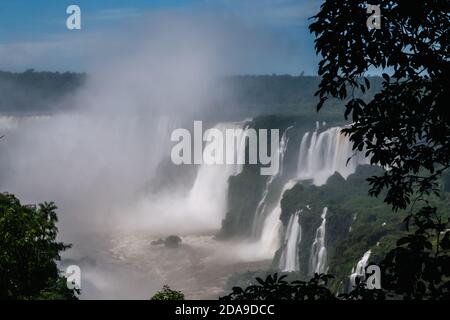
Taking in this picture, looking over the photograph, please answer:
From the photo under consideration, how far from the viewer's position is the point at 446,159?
675 cm

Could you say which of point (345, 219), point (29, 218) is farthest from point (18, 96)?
point (29, 218)

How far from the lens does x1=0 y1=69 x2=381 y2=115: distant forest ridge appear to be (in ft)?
395

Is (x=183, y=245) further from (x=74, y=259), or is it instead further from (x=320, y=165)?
(x=320, y=165)

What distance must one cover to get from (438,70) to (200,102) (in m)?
103

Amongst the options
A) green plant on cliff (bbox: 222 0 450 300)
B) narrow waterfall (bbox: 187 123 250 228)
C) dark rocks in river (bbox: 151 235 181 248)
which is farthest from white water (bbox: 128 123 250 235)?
green plant on cliff (bbox: 222 0 450 300)

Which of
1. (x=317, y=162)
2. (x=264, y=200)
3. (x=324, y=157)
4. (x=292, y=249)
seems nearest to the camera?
(x=292, y=249)

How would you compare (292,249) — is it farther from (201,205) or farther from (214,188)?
(201,205)

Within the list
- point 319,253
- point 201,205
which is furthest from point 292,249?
point 201,205

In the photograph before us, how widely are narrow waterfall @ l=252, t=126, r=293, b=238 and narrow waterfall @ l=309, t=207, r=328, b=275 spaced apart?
1227cm

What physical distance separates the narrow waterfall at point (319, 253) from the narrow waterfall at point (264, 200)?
12269mm

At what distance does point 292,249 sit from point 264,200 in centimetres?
1293

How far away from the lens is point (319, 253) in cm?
4181

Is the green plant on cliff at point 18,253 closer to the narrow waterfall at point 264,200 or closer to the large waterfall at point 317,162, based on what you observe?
the large waterfall at point 317,162

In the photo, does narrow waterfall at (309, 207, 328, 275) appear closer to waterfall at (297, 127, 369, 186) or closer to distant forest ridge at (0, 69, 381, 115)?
waterfall at (297, 127, 369, 186)
